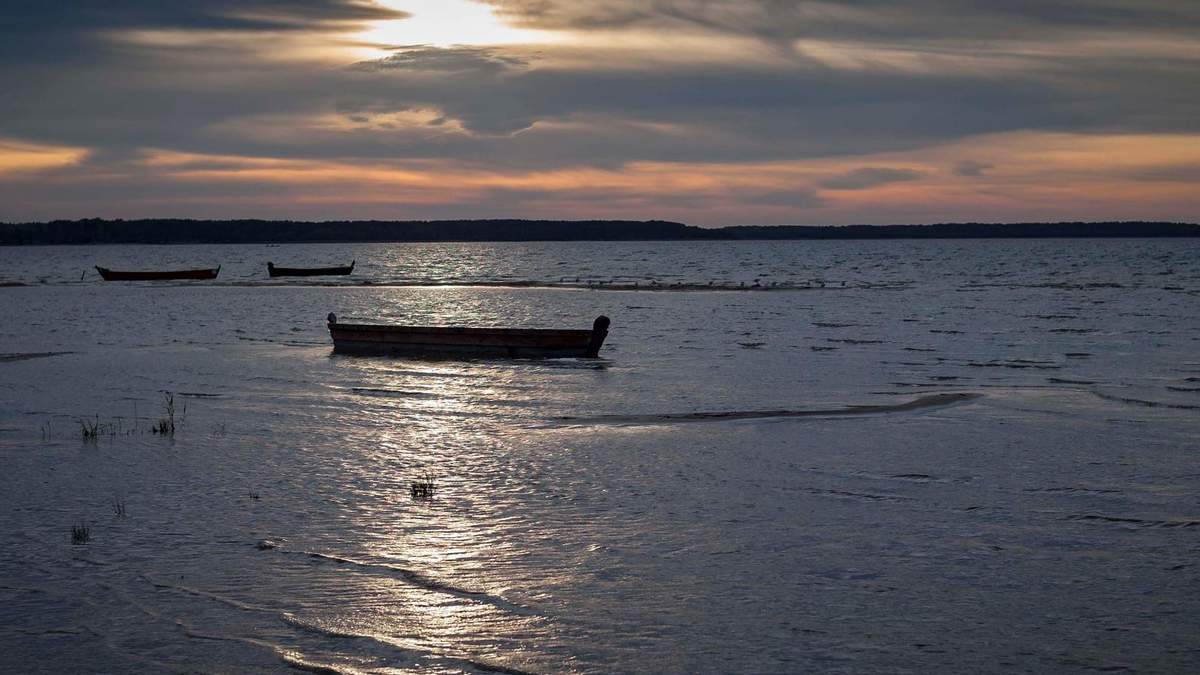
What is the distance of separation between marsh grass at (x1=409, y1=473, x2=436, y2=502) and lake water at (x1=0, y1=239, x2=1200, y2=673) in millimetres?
86

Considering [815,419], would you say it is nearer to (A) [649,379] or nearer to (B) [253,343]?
(A) [649,379]

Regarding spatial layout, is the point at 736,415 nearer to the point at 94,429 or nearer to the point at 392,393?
the point at 392,393

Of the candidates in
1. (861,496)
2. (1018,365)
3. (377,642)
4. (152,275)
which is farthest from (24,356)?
(152,275)

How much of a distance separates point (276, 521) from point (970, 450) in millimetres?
9264

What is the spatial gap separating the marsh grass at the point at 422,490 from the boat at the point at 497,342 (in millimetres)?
15951

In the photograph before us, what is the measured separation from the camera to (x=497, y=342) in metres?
29.4

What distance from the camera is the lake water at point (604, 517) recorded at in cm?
753

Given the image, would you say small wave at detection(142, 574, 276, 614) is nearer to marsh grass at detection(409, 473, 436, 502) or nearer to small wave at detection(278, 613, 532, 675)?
small wave at detection(278, 613, 532, 675)

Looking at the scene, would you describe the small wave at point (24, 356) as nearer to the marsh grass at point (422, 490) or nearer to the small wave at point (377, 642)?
the marsh grass at point (422, 490)

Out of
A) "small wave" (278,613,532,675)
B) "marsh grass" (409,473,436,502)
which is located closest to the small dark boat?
"marsh grass" (409,473,436,502)

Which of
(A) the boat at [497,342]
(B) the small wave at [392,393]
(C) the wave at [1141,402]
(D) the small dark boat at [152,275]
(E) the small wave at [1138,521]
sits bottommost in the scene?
(B) the small wave at [392,393]

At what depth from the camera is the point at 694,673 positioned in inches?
273

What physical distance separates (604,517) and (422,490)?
2.18 meters

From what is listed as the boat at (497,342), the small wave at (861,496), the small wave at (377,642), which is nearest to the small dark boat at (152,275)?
the boat at (497,342)
